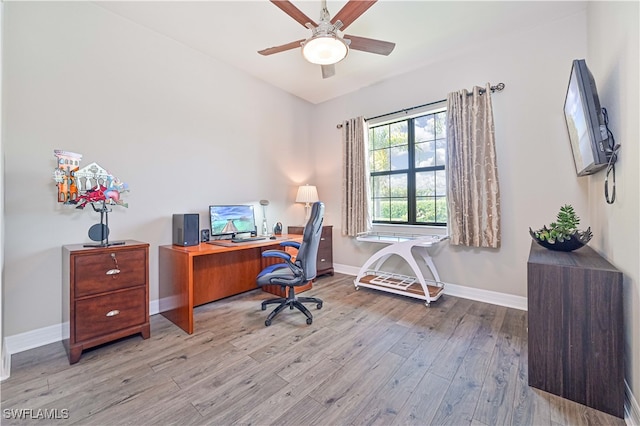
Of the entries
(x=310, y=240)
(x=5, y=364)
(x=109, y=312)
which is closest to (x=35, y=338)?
(x=5, y=364)

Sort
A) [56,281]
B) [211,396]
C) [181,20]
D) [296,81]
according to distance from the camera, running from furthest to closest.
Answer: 1. [296,81]
2. [181,20]
3. [56,281]
4. [211,396]

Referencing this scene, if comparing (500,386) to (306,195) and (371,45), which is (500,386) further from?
(306,195)

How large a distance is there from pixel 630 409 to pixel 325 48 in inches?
110

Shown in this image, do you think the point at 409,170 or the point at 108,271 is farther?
the point at 409,170

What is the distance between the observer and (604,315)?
1.32 metres

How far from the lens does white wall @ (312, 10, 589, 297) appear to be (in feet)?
7.91

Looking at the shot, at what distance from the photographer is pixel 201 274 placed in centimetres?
282

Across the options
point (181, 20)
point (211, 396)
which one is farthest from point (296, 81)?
point (211, 396)

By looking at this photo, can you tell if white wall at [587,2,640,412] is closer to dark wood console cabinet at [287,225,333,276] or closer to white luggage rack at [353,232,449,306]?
white luggage rack at [353,232,449,306]

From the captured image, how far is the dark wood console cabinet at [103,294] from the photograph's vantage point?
1.77 metres

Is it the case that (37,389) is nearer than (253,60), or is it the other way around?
(37,389)

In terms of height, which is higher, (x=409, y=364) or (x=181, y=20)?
(x=181, y=20)

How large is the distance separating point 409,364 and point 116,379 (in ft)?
6.10

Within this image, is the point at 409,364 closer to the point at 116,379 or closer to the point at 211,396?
the point at 211,396
